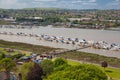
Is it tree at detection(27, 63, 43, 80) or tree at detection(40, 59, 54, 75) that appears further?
tree at detection(40, 59, 54, 75)

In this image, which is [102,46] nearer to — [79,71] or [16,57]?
[16,57]

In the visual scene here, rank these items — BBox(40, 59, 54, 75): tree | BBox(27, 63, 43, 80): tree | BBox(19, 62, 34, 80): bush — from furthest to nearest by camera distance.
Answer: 1. BBox(40, 59, 54, 75): tree
2. BBox(19, 62, 34, 80): bush
3. BBox(27, 63, 43, 80): tree

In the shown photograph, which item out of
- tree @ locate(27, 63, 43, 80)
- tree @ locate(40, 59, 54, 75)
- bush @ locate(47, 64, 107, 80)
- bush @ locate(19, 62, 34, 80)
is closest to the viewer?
bush @ locate(47, 64, 107, 80)

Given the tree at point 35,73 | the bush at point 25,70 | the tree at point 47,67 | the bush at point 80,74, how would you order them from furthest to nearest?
1. the tree at point 47,67
2. the bush at point 25,70
3. the tree at point 35,73
4. the bush at point 80,74

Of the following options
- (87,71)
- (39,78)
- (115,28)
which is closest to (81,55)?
(39,78)

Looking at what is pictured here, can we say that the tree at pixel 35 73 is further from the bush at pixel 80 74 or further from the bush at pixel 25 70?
the bush at pixel 80 74

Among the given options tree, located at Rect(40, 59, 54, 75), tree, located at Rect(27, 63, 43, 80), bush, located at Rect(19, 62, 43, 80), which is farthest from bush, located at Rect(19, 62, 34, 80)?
tree, located at Rect(40, 59, 54, 75)

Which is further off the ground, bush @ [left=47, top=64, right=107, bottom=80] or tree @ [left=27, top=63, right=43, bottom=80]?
bush @ [left=47, top=64, right=107, bottom=80]

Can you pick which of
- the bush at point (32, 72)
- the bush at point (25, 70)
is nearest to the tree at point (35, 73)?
the bush at point (32, 72)

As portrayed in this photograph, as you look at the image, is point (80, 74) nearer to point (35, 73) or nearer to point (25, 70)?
point (35, 73)

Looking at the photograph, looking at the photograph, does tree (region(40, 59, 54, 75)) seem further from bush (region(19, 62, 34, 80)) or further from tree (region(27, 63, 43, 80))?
bush (region(19, 62, 34, 80))

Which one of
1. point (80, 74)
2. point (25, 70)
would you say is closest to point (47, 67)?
point (25, 70)
